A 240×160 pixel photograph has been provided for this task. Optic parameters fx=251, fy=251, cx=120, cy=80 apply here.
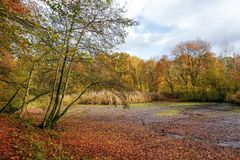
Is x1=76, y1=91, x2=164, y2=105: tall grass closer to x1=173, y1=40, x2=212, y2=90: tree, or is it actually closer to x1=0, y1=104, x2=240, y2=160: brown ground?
x1=173, y1=40, x2=212, y2=90: tree

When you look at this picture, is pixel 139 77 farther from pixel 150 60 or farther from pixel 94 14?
pixel 94 14

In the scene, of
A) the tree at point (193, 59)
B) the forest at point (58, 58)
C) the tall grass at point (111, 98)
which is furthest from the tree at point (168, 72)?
the forest at point (58, 58)

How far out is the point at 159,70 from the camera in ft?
180

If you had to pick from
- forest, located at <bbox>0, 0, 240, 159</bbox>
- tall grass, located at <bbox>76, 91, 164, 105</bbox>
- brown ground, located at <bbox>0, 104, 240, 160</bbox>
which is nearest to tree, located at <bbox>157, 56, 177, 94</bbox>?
tall grass, located at <bbox>76, 91, 164, 105</bbox>

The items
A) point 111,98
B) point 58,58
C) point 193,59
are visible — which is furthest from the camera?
point 193,59

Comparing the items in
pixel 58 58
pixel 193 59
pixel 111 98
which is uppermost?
pixel 193 59

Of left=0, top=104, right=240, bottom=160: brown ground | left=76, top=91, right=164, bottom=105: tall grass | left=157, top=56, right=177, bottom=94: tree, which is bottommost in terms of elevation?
left=0, top=104, right=240, bottom=160: brown ground

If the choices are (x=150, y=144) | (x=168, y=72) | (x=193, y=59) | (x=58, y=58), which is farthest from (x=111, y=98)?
(x=58, y=58)

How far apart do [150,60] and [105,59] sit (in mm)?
48116

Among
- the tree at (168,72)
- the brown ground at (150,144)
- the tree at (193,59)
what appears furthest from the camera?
the tree at (168,72)

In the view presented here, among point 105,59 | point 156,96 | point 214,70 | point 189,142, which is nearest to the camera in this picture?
point 189,142

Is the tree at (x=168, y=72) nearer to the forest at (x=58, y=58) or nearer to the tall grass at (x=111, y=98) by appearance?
the tall grass at (x=111, y=98)

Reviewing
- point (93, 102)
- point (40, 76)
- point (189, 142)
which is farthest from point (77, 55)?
point (93, 102)

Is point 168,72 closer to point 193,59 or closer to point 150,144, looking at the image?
point 193,59
